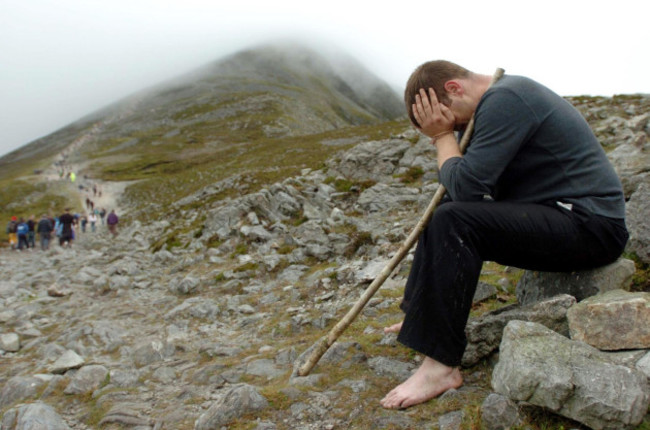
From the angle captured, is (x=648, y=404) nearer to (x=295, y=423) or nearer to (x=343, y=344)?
(x=295, y=423)

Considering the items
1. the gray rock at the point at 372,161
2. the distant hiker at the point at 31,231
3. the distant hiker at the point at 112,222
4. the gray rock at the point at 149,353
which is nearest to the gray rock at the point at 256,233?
the gray rock at the point at 372,161

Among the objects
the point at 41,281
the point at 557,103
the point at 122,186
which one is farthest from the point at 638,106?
the point at 122,186

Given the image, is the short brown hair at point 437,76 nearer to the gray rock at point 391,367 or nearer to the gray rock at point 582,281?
the gray rock at point 582,281

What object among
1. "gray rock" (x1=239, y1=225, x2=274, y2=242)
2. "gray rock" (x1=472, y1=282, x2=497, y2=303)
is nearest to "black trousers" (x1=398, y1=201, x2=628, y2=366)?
"gray rock" (x1=472, y1=282, x2=497, y2=303)

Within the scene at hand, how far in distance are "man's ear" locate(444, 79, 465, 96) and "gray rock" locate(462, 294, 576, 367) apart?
6.89 feet

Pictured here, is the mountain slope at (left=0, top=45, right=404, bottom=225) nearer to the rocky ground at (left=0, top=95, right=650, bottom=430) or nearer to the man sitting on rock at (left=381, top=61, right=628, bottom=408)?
the rocky ground at (left=0, top=95, right=650, bottom=430)

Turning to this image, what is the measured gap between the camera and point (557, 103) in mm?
3947

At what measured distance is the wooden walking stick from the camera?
4266mm

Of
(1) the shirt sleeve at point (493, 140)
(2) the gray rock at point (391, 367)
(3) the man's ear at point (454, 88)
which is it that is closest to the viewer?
(1) the shirt sleeve at point (493, 140)

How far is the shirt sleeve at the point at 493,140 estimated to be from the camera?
3.72 metres

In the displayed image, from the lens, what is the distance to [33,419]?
15.8 ft

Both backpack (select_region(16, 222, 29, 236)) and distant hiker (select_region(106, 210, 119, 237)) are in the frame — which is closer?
backpack (select_region(16, 222, 29, 236))

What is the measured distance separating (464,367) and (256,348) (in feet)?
12.7

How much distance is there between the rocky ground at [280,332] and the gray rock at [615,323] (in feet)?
0.23
